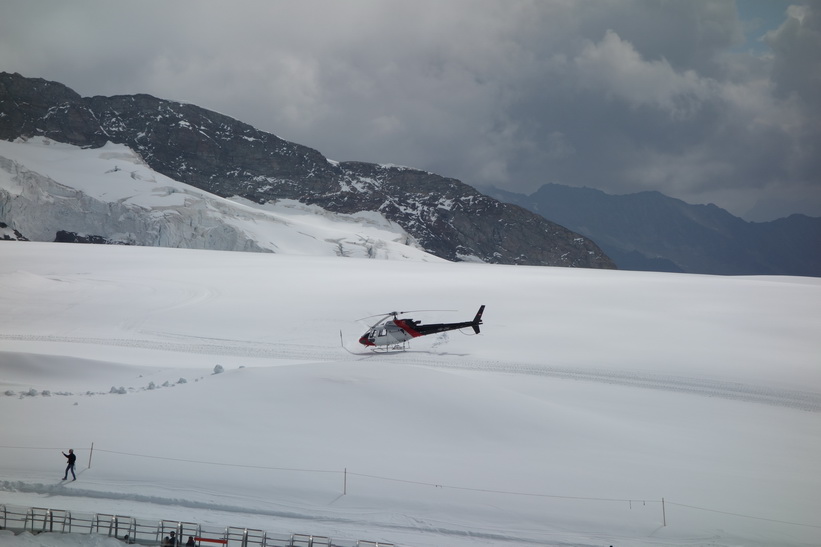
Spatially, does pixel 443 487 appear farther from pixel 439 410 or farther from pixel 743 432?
pixel 743 432

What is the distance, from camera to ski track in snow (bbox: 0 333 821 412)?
23.7 meters

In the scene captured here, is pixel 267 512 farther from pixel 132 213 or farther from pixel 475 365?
pixel 132 213

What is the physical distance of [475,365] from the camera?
27.1 meters

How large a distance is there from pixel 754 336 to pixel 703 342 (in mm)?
3529

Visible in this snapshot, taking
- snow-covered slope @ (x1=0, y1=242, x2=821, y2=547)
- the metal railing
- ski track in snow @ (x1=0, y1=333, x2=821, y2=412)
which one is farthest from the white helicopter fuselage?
the metal railing

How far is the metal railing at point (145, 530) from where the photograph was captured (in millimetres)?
12367

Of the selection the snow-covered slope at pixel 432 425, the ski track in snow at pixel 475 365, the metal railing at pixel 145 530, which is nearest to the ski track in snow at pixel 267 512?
the snow-covered slope at pixel 432 425

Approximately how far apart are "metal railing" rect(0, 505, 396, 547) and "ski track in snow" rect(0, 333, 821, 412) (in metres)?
14.8

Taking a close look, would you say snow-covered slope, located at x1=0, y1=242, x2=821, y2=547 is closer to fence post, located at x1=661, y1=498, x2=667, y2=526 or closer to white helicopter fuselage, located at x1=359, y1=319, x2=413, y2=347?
fence post, located at x1=661, y1=498, x2=667, y2=526

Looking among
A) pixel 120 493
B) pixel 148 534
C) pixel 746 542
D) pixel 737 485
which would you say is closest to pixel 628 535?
pixel 746 542

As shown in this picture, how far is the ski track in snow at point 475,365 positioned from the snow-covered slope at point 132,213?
78.8m

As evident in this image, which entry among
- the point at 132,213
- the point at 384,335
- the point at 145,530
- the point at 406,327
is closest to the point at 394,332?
the point at 384,335

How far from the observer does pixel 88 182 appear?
11375 centimetres

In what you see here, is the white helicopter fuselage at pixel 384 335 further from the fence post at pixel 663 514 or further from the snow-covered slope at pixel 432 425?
the fence post at pixel 663 514
